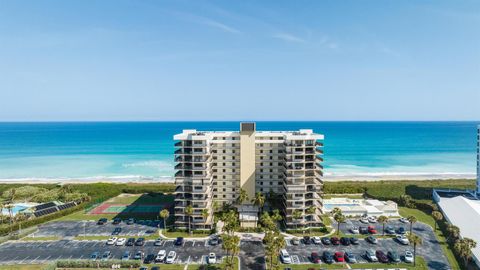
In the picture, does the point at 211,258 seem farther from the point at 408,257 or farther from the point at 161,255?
the point at 408,257

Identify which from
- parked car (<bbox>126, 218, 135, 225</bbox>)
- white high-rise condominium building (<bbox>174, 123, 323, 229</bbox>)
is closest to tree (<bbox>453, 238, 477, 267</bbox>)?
Result: white high-rise condominium building (<bbox>174, 123, 323, 229</bbox>)

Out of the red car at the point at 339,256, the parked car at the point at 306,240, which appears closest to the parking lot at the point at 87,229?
the parked car at the point at 306,240

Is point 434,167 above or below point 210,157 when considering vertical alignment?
below

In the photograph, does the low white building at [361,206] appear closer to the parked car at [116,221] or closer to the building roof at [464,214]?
the building roof at [464,214]

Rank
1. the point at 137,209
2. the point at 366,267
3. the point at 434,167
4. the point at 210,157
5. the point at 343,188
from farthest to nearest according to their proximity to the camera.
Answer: the point at 434,167 → the point at 343,188 → the point at 137,209 → the point at 210,157 → the point at 366,267

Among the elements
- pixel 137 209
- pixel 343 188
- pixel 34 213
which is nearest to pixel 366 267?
pixel 343 188

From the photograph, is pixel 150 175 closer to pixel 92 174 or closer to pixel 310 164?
pixel 92 174
